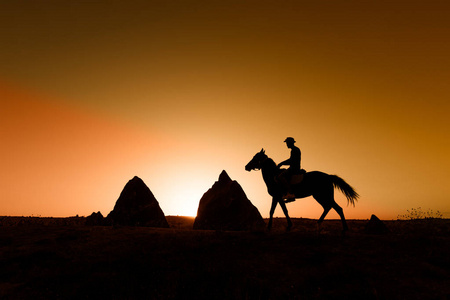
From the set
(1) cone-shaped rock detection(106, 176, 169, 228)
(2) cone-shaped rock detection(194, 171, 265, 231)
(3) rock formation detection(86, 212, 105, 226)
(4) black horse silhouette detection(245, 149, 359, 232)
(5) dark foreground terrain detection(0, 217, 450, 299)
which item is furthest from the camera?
(2) cone-shaped rock detection(194, 171, 265, 231)

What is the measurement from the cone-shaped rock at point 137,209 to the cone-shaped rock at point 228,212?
112 inches

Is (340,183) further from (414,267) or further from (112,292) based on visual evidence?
(112,292)

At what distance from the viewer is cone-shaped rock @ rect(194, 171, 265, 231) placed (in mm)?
20906

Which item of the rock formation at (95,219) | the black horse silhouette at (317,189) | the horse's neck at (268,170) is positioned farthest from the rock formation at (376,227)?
the rock formation at (95,219)

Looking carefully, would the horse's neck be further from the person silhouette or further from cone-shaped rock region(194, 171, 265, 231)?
cone-shaped rock region(194, 171, 265, 231)

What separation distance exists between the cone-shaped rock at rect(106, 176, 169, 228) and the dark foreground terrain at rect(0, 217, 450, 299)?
6382 mm

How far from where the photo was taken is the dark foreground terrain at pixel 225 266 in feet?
27.2

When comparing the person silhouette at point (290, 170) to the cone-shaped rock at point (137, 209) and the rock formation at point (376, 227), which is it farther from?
the cone-shaped rock at point (137, 209)

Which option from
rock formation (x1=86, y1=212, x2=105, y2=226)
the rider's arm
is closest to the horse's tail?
the rider's arm

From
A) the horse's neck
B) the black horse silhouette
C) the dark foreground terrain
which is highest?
the horse's neck

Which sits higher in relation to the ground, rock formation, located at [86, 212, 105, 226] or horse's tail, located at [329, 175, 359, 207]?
horse's tail, located at [329, 175, 359, 207]

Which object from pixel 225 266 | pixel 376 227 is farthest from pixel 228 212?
pixel 225 266

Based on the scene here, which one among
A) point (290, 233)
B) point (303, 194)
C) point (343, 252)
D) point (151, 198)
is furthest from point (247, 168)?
point (151, 198)

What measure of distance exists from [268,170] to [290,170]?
1.24m
